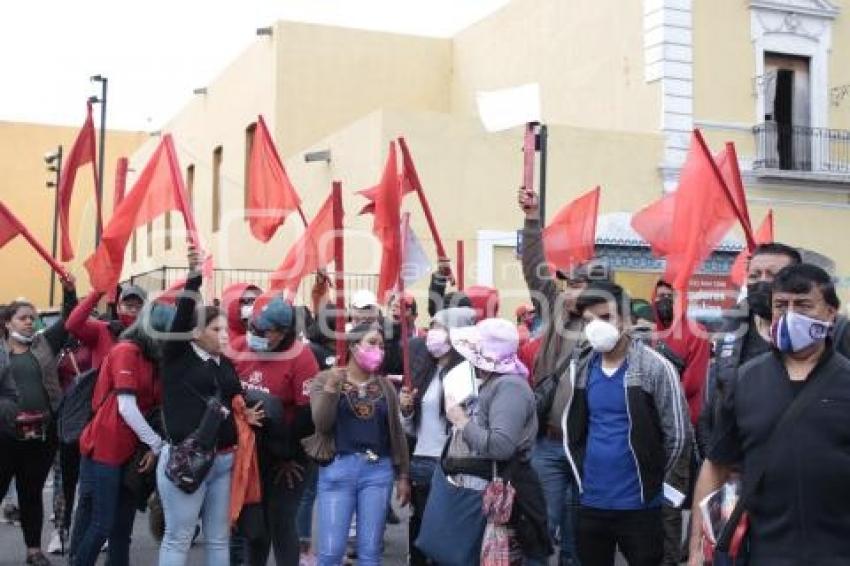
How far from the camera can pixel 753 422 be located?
4.03 meters

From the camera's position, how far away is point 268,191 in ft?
34.1

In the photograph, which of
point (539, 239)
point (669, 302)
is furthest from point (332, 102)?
point (539, 239)

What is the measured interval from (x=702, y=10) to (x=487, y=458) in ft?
47.4

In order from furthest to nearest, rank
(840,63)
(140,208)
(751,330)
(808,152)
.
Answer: (840,63), (808,152), (140,208), (751,330)

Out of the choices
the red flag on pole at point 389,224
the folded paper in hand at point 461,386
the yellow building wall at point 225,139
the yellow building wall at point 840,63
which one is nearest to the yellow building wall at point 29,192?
the yellow building wall at point 225,139

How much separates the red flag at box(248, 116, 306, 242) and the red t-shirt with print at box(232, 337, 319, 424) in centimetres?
360

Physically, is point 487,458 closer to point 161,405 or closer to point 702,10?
point 161,405

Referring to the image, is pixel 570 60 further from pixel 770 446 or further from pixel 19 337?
pixel 770 446

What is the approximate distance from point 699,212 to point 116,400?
4379mm

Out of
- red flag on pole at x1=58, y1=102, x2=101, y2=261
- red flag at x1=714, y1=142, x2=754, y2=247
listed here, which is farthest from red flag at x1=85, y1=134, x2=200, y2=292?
red flag at x1=714, y1=142, x2=754, y2=247

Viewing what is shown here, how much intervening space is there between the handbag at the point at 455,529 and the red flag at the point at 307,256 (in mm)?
4495

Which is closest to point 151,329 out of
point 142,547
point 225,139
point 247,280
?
point 142,547

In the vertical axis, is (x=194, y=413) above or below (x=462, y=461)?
above

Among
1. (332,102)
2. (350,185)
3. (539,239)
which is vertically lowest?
(539,239)
